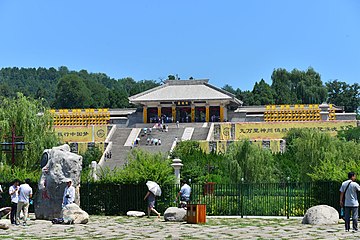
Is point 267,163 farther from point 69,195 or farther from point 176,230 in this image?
point 176,230

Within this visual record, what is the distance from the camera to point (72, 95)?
98000mm

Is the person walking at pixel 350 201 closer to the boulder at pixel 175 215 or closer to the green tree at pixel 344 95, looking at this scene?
the boulder at pixel 175 215

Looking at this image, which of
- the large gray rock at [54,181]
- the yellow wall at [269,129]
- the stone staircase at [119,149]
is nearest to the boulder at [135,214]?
the large gray rock at [54,181]

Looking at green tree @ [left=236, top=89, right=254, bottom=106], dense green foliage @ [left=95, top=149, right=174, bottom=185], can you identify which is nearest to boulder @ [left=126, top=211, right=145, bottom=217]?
dense green foliage @ [left=95, top=149, right=174, bottom=185]

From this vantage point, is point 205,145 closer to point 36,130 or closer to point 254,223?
point 36,130

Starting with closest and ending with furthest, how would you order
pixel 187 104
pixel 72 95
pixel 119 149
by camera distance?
pixel 119 149, pixel 187 104, pixel 72 95

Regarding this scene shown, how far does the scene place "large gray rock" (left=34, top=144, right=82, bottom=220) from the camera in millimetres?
20672

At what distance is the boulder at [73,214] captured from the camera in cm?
1902

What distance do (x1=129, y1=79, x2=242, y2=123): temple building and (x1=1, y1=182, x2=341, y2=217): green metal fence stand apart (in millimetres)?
46474

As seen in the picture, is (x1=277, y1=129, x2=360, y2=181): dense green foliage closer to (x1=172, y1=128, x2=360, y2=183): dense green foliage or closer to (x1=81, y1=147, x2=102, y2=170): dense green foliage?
(x1=172, y1=128, x2=360, y2=183): dense green foliage

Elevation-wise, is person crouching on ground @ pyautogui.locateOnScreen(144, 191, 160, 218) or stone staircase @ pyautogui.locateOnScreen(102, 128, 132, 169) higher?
stone staircase @ pyautogui.locateOnScreen(102, 128, 132, 169)

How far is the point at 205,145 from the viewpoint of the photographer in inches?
2247

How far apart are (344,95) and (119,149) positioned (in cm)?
4140

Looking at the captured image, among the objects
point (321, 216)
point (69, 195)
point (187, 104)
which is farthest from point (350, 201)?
point (187, 104)
